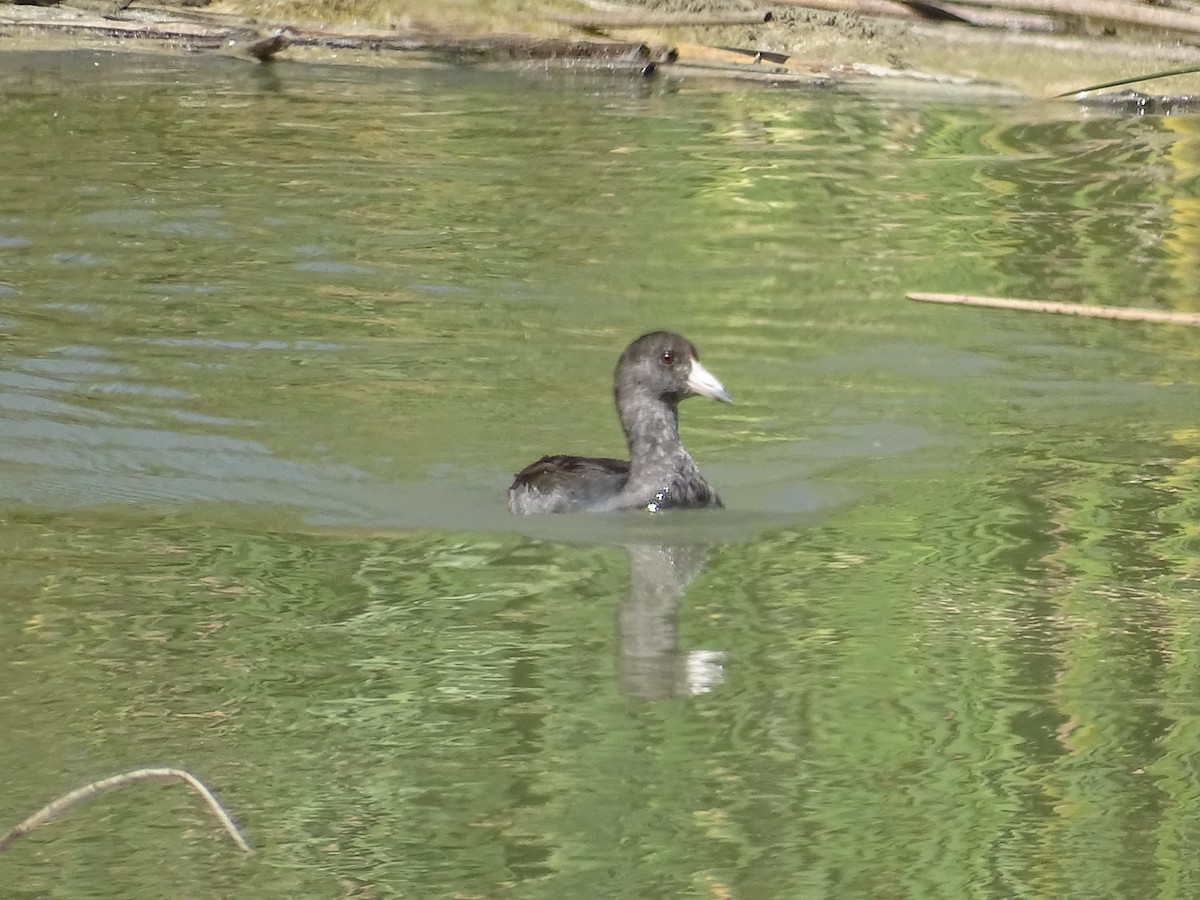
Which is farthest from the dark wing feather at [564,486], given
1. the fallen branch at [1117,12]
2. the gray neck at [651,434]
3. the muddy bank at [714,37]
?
the fallen branch at [1117,12]

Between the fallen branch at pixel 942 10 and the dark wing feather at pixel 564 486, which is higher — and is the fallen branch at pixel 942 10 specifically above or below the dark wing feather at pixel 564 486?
above

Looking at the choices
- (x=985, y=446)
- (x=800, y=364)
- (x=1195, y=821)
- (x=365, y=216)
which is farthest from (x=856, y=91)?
(x=1195, y=821)

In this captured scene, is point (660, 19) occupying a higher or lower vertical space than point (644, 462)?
higher

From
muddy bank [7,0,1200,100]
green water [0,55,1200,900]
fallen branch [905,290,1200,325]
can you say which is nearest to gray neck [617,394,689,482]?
green water [0,55,1200,900]

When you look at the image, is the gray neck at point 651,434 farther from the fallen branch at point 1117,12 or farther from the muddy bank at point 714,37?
the fallen branch at point 1117,12

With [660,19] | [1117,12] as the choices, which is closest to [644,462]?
[1117,12]

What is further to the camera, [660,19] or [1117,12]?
[660,19]

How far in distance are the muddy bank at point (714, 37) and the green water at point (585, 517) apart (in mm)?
585

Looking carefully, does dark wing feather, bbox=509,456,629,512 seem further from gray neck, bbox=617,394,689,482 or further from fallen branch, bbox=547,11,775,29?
fallen branch, bbox=547,11,775,29

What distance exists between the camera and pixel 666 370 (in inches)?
369

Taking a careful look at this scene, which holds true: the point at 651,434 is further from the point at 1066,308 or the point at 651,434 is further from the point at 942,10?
the point at 942,10

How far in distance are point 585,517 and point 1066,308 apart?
3.40 meters

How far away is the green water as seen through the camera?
569 centimetres

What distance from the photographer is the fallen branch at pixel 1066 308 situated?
1115 cm
